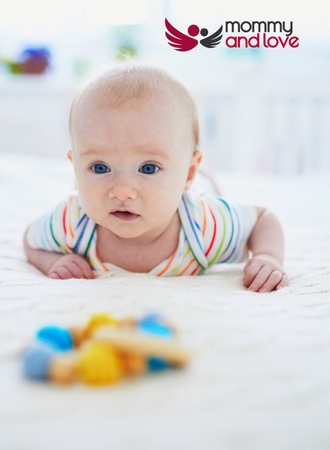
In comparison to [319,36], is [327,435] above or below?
below

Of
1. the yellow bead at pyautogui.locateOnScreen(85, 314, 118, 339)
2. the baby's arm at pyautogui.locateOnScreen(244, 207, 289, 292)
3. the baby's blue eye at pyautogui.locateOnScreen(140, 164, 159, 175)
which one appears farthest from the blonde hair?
the yellow bead at pyautogui.locateOnScreen(85, 314, 118, 339)

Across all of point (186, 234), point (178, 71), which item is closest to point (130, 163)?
point (186, 234)

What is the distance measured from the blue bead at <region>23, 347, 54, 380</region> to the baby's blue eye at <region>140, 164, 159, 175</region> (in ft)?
1.34

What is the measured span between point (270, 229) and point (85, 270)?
0.39m

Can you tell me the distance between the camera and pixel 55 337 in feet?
1.51

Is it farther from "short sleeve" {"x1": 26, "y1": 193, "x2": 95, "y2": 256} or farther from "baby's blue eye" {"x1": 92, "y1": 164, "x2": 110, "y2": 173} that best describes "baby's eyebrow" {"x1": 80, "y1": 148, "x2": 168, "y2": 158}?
"short sleeve" {"x1": 26, "y1": 193, "x2": 95, "y2": 256}

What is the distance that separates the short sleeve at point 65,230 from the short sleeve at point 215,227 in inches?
8.0

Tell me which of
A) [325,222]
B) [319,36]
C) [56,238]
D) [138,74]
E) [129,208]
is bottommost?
[325,222]

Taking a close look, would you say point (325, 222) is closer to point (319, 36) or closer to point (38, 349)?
point (38, 349)

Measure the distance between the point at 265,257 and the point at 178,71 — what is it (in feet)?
8.08

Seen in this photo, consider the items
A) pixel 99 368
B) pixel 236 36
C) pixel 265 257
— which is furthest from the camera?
pixel 236 36

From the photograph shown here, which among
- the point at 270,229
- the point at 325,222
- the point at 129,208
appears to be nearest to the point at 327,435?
the point at 129,208

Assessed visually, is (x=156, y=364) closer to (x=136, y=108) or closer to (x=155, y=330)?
(x=155, y=330)

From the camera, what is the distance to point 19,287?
0.70m
